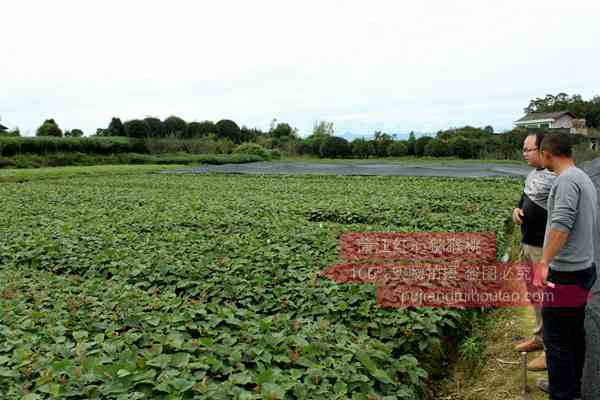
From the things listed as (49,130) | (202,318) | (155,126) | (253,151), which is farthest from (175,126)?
(202,318)

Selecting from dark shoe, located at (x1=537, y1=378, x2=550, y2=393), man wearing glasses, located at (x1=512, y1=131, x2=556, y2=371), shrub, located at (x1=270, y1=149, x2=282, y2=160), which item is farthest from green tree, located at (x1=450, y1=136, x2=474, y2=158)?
dark shoe, located at (x1=537, y1=378, x2=550, y2=393)

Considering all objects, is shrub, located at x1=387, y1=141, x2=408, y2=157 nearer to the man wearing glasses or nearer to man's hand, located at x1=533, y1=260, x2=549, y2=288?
the man wearing glasses

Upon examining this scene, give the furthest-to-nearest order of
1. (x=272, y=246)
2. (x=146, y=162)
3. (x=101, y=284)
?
(x=146, y=162)
(x=272, y=246)
(x=101, y=284)

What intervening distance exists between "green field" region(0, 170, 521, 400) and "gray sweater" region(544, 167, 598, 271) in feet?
3.43

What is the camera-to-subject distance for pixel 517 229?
7.57m

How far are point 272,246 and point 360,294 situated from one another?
1644 millimetres

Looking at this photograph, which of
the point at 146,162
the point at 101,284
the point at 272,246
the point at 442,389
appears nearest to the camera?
the point at 442,389

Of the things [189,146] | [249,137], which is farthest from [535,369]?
[249,137]

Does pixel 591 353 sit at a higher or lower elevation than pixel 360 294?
lower

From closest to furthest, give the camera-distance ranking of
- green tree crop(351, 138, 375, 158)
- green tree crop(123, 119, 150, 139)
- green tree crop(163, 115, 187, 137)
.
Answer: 1. green tree crop(351, 138, 375, 158)
2. green tree crop(123, 119, 150, 139)
3. green tree crop(163, 115, 187, 137)

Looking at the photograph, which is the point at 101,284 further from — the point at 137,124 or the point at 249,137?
the point at 249,137

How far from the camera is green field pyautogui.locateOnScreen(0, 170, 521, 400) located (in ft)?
7.43

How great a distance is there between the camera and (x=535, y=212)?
326cm

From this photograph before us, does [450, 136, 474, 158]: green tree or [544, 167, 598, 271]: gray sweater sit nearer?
[544, 167, 598, 271]: gray sweater
